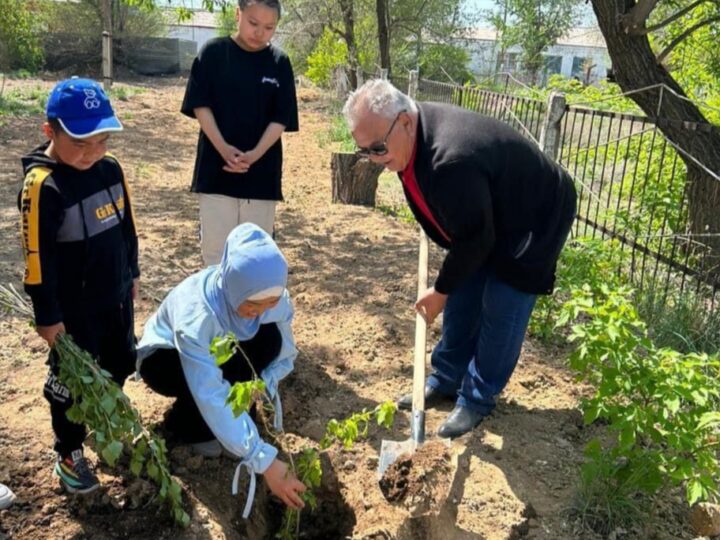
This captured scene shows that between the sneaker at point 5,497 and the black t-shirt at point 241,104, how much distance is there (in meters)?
1.78

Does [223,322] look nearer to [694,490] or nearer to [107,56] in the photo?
[694,490]

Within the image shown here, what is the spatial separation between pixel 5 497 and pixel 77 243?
0.98m

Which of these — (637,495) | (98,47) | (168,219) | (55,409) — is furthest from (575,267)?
(98,47)

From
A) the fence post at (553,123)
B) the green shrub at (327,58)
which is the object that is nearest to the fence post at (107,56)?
the green shrub at (327,58)

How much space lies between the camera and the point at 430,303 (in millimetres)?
2859

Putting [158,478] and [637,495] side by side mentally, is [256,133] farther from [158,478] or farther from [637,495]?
[637,495]

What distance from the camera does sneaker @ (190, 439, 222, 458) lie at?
8.93ft

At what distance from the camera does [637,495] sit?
2646 mm

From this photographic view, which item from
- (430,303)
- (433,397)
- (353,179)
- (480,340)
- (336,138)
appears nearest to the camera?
(430,303)

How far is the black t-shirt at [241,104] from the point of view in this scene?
339cm

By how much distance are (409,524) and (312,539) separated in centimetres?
69

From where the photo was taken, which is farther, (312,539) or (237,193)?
(237,193)

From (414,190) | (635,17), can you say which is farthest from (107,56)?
(414,190)

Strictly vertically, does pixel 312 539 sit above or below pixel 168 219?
below
